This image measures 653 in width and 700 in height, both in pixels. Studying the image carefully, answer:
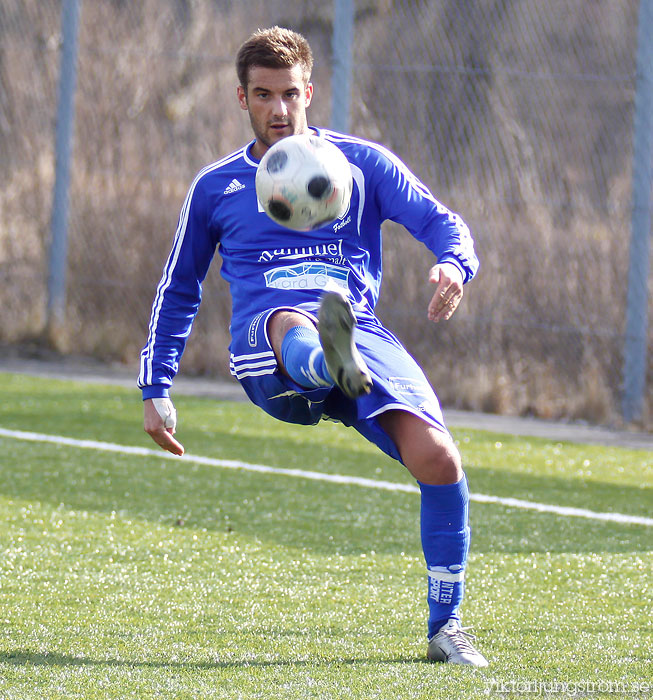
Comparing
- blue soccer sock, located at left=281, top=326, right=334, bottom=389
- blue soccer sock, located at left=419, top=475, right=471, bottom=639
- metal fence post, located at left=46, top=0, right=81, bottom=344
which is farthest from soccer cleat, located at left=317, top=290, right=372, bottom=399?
metal fence post, located at left=46, top=0, right=81, bottom=344

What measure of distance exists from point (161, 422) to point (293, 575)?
0.89m

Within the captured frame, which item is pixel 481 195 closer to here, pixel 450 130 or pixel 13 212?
pixel 450 130

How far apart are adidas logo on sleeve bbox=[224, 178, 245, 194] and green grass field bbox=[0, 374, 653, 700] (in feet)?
4.20

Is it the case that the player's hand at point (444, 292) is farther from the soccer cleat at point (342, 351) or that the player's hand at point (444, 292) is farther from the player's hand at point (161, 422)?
the player's hand at point (161, 422)

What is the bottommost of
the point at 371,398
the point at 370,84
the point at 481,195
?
the point at 371,398

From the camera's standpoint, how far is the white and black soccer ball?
3.50 m

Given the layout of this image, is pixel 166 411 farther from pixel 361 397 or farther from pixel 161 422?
pixel 361 397

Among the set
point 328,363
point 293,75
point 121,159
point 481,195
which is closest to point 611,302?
point 481,195

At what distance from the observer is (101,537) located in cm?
482

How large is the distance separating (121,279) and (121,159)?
1014mm

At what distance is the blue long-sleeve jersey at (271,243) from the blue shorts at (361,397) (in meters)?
0.10

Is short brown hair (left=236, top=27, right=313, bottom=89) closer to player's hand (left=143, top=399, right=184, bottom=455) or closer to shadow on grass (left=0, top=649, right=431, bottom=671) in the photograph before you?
player's hand (left=143, top=399, right=184, bottom=455)

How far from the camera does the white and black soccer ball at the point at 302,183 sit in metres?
3.50

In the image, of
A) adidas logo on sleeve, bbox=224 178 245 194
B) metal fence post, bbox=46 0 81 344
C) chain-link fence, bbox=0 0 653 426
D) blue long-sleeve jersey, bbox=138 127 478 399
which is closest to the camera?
blue long-sleeve jersey, bbox=138 127 478 399
